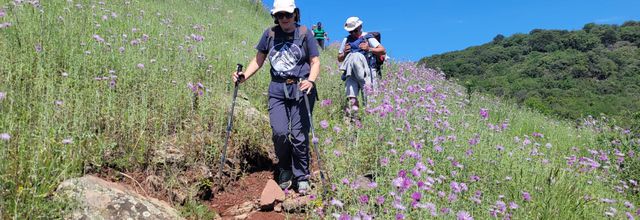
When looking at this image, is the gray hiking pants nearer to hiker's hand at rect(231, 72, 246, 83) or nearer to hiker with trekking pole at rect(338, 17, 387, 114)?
hiker with trekking pole at rect(338, 17, 387, 114)

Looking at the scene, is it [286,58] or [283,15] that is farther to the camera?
[286,58]

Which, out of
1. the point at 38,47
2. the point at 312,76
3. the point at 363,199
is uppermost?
the point at 312,76

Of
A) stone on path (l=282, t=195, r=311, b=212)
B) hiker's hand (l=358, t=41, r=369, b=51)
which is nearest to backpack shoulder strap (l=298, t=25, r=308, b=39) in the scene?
stone on path (l=282, t=195, r=311, b=212)

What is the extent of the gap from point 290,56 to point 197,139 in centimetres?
121

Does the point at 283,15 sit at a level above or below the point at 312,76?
above

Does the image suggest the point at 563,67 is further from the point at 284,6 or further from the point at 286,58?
the point at 284,6

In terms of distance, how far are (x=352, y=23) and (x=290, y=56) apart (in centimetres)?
212

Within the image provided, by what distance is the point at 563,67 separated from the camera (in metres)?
42.8

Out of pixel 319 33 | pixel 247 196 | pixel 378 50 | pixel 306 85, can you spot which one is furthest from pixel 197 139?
pixel 319 33

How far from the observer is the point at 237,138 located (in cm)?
434

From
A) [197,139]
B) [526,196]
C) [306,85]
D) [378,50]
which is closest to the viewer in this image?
[526,196]

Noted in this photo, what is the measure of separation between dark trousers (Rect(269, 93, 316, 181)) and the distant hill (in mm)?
17504

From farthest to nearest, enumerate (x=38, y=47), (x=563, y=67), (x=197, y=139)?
(x=563, y=67), (x=38, y=47), (x=197, y=139)

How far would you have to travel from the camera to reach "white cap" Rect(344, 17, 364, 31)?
568 centimetres
